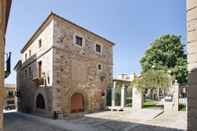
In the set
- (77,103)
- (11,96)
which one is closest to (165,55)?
(77,103)

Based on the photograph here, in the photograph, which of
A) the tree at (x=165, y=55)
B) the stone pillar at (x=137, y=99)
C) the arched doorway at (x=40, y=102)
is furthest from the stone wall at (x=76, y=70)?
the tree at (x=165, y=55)

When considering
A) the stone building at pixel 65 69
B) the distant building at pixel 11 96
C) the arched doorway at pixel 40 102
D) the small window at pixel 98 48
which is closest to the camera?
the stone building at pixel 65 69

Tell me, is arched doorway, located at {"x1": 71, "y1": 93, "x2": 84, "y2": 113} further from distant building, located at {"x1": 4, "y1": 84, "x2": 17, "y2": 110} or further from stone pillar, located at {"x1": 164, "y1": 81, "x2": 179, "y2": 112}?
distant building, located at {"x1": 4, "y1": 84, "x2": 17, "y2": 110}

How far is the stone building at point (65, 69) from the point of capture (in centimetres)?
1452

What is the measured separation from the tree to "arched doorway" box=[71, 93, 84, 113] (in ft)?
36.4

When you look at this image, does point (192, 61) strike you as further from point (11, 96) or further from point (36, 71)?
point (11, 96)

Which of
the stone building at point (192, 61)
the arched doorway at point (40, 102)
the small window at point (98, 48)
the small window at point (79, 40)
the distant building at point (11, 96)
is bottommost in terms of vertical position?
the distant building at point (11, 96)

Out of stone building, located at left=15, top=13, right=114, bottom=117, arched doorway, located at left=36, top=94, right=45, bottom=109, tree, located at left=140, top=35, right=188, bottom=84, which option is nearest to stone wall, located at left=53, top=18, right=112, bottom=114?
stone building, located at left=15, top=13, right=114, bottom=117

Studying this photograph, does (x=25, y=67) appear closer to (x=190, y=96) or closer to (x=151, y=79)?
(x=151, y=79)

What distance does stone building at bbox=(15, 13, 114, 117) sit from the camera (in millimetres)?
14516

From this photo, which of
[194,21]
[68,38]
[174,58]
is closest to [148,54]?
[174,58]

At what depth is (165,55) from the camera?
84.4 feet

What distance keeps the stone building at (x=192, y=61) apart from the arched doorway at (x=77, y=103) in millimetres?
14164

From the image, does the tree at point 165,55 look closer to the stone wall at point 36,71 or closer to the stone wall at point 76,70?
the stone wall at point 76,70
